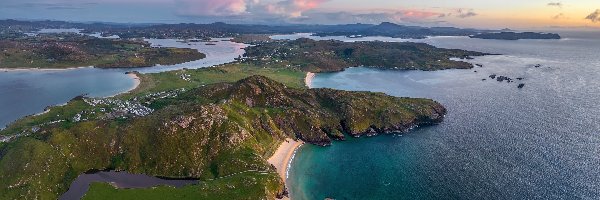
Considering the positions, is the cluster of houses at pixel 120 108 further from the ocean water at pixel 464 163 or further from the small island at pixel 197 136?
the ocean water at pixel 464 163

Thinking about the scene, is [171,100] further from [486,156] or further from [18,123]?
[486,156]

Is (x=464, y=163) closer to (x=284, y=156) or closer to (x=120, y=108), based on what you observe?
(x=284, y=156)

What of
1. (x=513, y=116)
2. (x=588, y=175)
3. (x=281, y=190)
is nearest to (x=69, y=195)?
(x=281, y=190)

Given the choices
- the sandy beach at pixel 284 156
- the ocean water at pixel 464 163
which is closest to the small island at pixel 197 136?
the sandy beach at pixel 284 156

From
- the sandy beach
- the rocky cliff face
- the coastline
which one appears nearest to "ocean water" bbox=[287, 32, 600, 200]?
the coastline

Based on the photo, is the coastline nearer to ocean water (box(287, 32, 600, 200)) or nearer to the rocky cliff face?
ocean water (box(287, 32, 600, 200))
